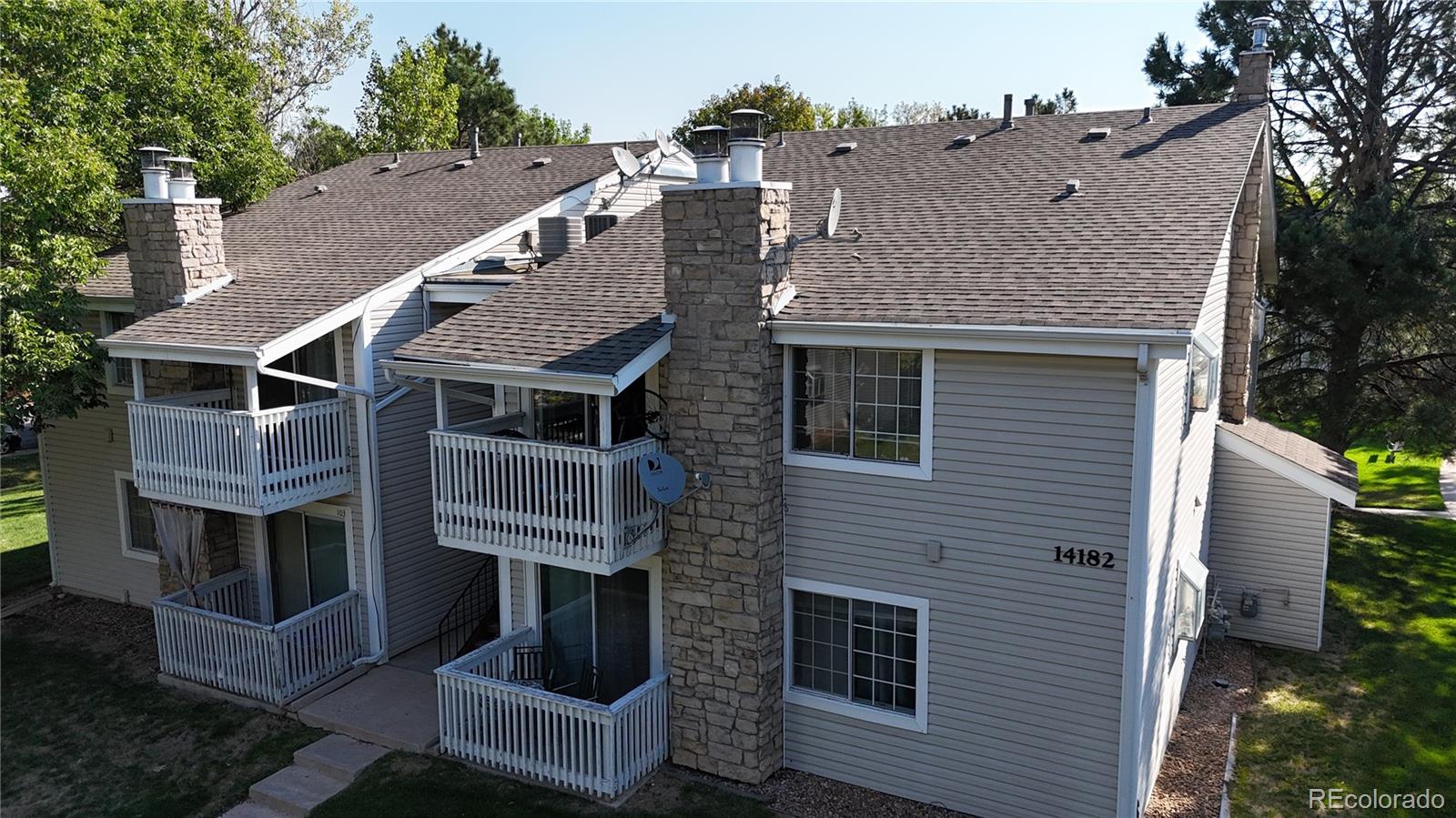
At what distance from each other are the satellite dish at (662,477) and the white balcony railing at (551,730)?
2.20 meters

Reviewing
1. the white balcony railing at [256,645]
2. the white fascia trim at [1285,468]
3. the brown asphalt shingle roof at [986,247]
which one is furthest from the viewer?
the white fascia trim at [1285,468]

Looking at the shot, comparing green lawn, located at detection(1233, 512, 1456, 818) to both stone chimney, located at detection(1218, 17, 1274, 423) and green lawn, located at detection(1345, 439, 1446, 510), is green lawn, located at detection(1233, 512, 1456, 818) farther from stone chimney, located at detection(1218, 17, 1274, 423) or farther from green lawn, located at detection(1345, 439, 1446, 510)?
green lawn, located at detection(1345, 439, 1446, 510)

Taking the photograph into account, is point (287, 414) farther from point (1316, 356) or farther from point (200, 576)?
point (1316, 356)

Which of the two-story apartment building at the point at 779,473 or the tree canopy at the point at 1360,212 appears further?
the tree canopy at the point at 1360,212

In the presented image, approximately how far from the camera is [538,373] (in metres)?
9.84

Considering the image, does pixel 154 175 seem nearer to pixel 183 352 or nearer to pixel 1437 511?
pixel 183 352

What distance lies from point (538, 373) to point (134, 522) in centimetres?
1082

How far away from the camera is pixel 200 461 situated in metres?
12.4

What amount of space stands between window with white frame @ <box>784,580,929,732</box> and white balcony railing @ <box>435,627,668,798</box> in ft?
5.32

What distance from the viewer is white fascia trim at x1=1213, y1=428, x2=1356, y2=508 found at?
43.7ft

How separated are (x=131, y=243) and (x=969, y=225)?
11676 mm

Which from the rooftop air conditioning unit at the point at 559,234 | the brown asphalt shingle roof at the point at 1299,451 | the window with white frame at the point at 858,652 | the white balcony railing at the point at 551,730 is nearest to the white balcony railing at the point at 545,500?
the white balcony railing at the point at 551,730

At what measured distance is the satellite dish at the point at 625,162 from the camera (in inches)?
626

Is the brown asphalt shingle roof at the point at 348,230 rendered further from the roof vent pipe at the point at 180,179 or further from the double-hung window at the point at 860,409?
the double-hung window at the point at 860,409
